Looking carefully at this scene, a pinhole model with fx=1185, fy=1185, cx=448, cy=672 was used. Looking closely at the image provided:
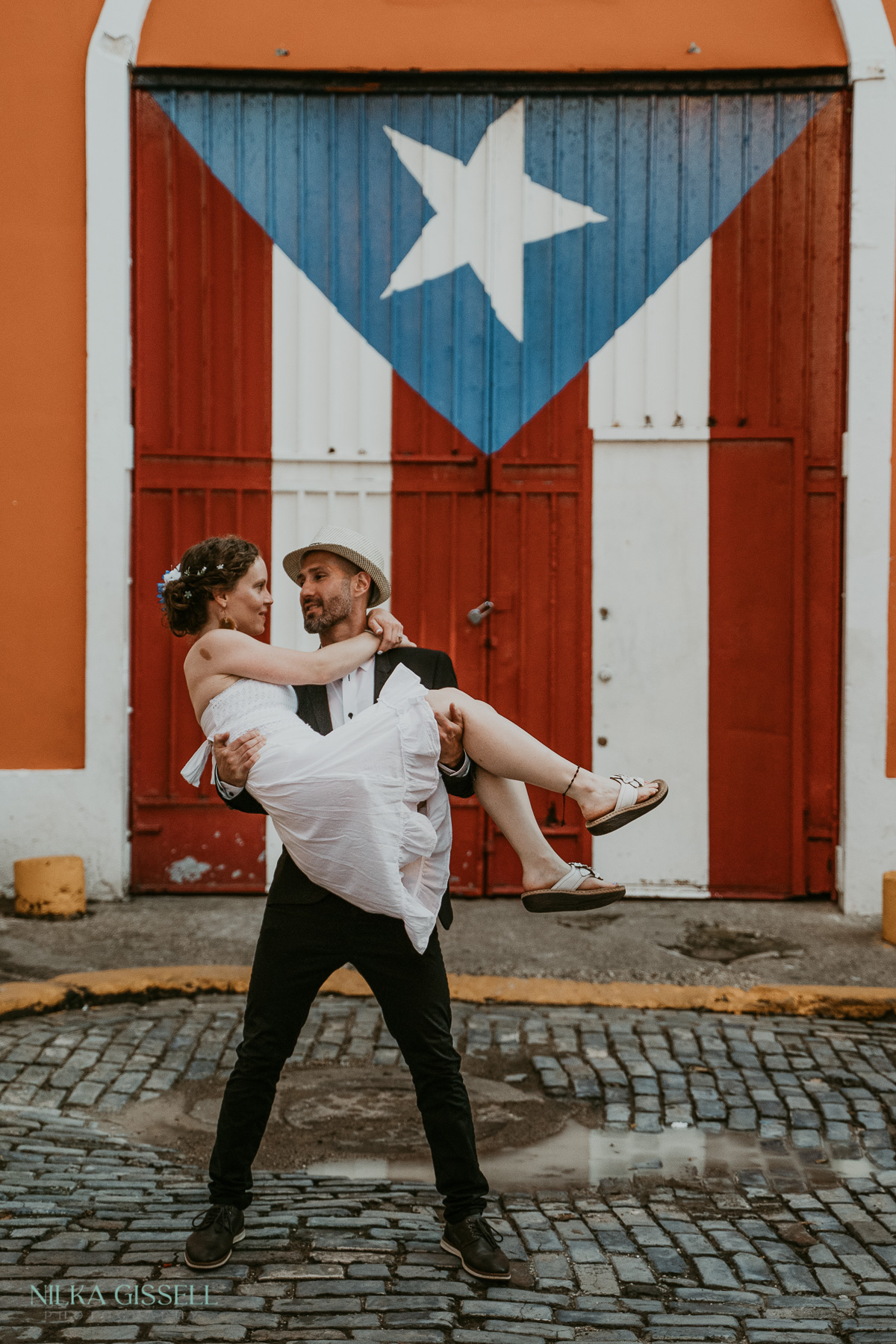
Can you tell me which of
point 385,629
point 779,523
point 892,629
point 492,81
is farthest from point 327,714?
point 492,81

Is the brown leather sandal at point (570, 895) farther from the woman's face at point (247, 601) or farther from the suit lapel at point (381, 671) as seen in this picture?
the woman's face at point (247, 601)

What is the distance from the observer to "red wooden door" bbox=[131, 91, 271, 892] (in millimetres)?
7199

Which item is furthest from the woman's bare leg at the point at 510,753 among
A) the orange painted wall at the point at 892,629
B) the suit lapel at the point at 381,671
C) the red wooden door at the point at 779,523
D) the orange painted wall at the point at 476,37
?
the orange painted wall at the point at 476,37

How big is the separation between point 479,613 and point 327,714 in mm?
3849

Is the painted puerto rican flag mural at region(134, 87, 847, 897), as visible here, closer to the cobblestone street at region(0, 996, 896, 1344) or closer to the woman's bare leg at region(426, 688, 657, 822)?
the cobblestone street at region(0, 996, 896, 1344)

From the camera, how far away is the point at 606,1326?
9.60 ft

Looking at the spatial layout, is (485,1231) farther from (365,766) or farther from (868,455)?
Result: (868,455)

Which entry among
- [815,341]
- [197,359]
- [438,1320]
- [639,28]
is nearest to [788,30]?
[639,28]

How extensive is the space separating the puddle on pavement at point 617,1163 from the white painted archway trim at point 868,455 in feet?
10.5

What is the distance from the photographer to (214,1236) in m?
3.16

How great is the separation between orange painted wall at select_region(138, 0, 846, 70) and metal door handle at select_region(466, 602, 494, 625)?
323 centimetres

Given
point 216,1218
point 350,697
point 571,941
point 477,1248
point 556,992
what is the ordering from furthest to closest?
point 571,941 < point 556,992 < point 350,697 < point 216,1218 < point 477,1248

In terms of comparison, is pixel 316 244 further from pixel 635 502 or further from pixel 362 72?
pixel 635 502

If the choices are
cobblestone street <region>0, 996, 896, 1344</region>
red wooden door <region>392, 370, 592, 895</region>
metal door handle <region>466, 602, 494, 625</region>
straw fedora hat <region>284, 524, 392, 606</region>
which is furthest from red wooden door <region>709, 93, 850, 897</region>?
straw fedora hat <region>284, 524, 392, 606</region>
